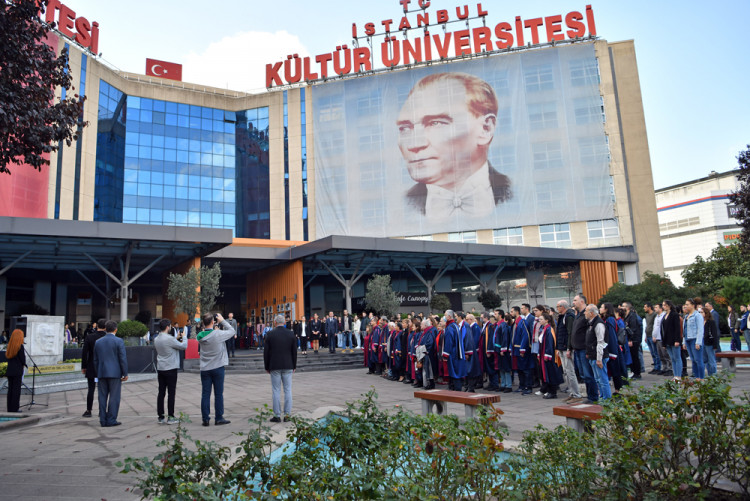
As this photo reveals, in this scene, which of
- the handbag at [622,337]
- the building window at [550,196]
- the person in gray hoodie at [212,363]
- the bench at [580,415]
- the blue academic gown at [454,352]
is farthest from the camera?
the building window at [550,196]

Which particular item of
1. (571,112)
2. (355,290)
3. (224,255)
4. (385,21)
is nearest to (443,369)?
(224,255)

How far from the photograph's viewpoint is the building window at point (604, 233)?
39250 millimetres

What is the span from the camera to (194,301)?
21891mm

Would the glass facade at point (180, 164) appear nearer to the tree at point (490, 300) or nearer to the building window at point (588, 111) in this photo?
the tree at point (490, 300)

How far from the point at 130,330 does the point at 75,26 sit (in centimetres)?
3448

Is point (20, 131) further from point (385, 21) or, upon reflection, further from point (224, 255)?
point (385, 21)

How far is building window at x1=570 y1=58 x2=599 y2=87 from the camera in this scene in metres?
41.0

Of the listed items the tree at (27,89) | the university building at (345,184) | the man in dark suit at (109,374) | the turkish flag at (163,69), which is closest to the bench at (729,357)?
the man in dark suit at (109,374)

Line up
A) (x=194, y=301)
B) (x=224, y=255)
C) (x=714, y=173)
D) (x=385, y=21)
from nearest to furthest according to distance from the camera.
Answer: (x=194, y=301), (x=224, y=255), (x=385, y=21), (x=714, y=173)

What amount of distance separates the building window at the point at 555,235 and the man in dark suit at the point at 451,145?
376 cm

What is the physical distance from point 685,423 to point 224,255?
1015 inches

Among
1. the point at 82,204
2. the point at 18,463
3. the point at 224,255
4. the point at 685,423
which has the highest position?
the point at 82,204

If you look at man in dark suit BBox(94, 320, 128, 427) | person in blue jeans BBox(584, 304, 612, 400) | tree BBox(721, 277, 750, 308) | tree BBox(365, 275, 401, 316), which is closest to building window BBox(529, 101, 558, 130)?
tree BBox(721, 277, 750, 308)

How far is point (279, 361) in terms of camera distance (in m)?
7.83
